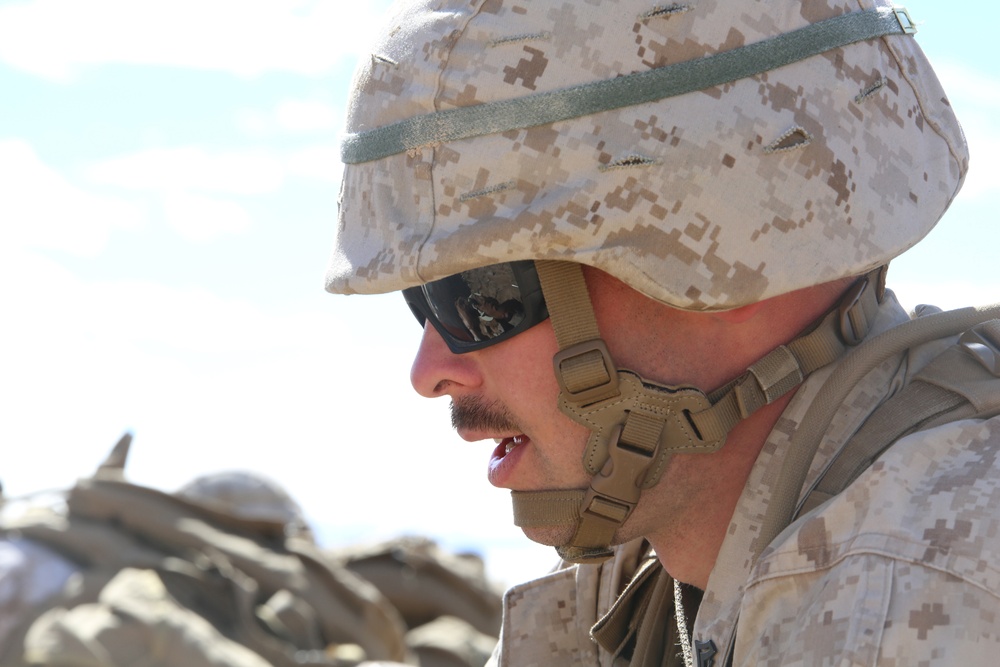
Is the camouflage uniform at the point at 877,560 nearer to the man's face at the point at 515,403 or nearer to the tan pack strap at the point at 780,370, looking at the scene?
the tan pack strap at the point at 780,370

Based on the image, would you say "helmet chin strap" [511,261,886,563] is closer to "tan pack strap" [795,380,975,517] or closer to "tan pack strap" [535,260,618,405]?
"tan pack strap" [535,260,618,405]

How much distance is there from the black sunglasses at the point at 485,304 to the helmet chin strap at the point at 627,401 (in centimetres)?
3

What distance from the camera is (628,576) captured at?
2.92 meters

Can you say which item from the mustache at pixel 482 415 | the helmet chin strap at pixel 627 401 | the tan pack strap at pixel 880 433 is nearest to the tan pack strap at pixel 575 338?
the helmet chin strap at pixel 627 401

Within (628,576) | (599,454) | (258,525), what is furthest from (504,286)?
(258,525)

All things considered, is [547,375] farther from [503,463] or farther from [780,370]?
[780,370]

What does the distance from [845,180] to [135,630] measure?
4.19 meters

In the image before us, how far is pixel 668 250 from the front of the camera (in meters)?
2.33

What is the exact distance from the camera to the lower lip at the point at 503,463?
8.36ft

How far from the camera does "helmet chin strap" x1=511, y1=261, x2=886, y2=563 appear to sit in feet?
7.89

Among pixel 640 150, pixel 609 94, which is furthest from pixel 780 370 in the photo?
pixel 609 94

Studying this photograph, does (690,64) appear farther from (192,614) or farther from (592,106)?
(192,614)

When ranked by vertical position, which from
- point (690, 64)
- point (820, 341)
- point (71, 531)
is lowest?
point (820, 341)

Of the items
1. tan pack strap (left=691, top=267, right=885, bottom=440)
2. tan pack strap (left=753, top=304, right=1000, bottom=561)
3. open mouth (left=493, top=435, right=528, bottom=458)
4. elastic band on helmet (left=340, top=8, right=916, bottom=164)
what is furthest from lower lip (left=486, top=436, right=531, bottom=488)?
elastic band on helmet (left=340, top=8, right=916, bottom=164)
